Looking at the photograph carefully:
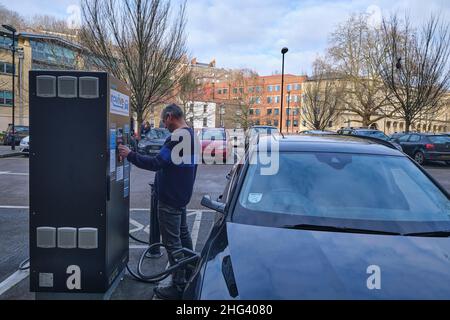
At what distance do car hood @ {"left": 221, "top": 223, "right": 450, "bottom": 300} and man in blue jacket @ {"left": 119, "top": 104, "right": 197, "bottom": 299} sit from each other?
1382mm

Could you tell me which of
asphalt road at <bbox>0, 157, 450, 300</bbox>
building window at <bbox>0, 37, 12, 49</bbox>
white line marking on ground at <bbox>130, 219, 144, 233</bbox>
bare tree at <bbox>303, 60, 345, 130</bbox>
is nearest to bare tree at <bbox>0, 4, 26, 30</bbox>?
building window at <bbox>0, 37, 12, 49</bbox>

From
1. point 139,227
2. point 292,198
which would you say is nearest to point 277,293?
point 292,198

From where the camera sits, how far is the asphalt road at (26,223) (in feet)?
13.1

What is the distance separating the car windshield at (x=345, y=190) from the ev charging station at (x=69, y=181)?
51.6 inches

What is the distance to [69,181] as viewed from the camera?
10.8 ft

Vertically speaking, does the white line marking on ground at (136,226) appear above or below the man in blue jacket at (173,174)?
below

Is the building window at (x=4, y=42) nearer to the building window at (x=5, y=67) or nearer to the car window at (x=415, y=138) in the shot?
the building window at (x=5, y=67)

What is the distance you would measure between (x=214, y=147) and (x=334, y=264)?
16375 millimetres

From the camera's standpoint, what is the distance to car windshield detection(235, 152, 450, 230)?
2.77m

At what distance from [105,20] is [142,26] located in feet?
5.67

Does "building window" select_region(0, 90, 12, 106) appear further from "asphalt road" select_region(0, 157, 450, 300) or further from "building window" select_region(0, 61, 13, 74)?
"asphalt road" select_region(0, 157, 450, 300)

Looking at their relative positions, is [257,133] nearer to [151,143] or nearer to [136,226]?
[136,226]

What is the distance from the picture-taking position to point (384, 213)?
2.76 metres

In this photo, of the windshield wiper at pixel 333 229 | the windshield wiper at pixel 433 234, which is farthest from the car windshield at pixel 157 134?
the windshield wiper at pixel 433 234
